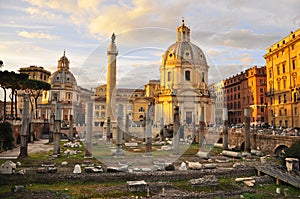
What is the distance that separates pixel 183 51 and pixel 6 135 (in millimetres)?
52335

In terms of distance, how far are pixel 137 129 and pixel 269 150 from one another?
93.9ft

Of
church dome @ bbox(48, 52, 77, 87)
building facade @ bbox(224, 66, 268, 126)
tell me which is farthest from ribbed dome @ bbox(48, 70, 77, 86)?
building facade @ bbox(224, 66, 268, 126)

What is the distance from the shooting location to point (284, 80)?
1682 inches

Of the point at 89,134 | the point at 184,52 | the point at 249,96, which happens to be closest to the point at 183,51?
the point at 184,52

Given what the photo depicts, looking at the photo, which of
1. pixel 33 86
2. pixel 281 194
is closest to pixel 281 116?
pixel 281 194

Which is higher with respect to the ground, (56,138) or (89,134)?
(89,134)

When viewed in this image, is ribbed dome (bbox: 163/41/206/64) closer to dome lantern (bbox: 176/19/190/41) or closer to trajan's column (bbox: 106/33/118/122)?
dome lantern (bbox: 176/19/190/41)

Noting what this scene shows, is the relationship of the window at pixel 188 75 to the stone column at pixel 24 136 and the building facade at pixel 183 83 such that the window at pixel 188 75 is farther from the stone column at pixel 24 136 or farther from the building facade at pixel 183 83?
the stone column at pixel 24 136

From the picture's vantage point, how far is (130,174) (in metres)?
15.1

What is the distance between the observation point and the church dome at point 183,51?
228ft

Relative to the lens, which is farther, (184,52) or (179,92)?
(184,52)

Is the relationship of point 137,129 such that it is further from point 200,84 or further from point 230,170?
point 230,170

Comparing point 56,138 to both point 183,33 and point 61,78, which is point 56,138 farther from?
point 61,78

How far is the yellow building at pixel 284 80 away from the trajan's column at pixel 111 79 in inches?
1136
